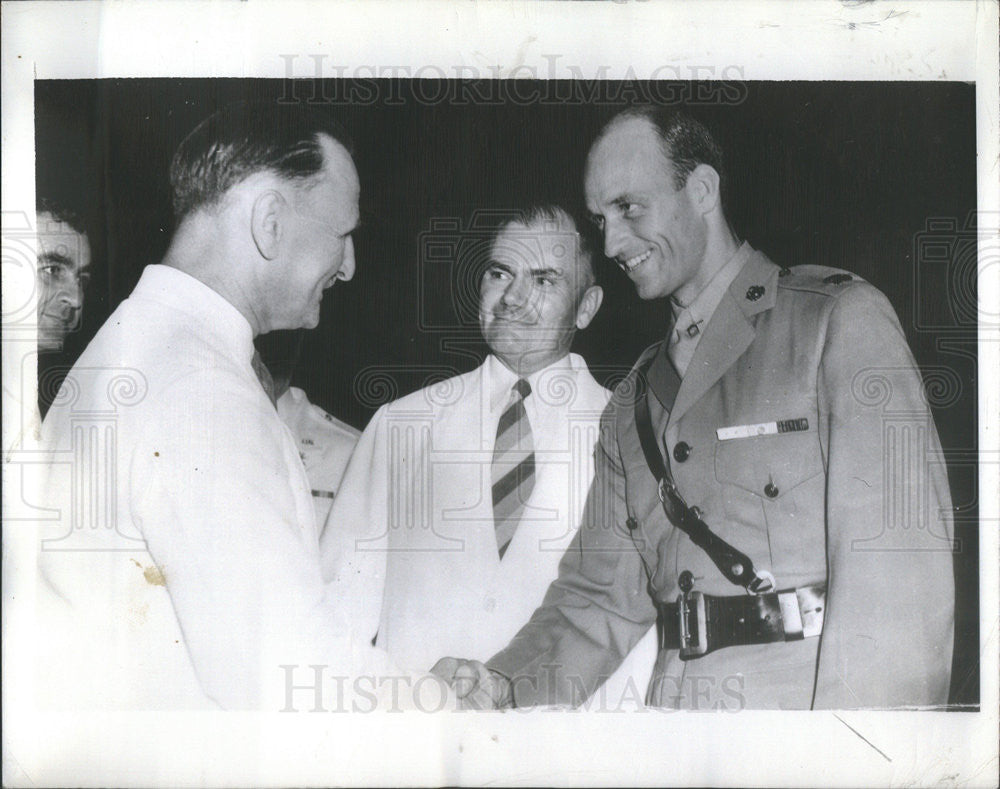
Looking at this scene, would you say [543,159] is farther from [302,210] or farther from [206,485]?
[206,485]

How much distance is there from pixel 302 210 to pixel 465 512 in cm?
81

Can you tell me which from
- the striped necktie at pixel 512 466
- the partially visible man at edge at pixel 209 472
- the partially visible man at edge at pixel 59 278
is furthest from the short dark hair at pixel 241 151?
the striped necktie at pixel 512 466

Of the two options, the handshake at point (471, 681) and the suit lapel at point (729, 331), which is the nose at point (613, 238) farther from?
the handshake at point (471, 681)

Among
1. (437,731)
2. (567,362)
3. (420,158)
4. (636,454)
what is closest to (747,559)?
(636,454)

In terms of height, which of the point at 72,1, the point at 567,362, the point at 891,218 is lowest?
the point at 567,362

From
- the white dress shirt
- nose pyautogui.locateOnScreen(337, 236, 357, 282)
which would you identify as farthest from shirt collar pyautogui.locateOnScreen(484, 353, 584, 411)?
the white dress shirt

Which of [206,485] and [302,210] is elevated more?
[302,210]

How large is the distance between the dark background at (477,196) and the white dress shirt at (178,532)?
0.42 feet

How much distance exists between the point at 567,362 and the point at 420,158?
60cm

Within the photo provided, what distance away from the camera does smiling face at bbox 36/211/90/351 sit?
2361mm

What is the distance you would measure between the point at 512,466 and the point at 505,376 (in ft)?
0.70

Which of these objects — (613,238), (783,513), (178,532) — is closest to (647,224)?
(613,238)

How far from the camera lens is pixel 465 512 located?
2340 mm

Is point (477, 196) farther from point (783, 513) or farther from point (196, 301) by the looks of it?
point (783, 513)
